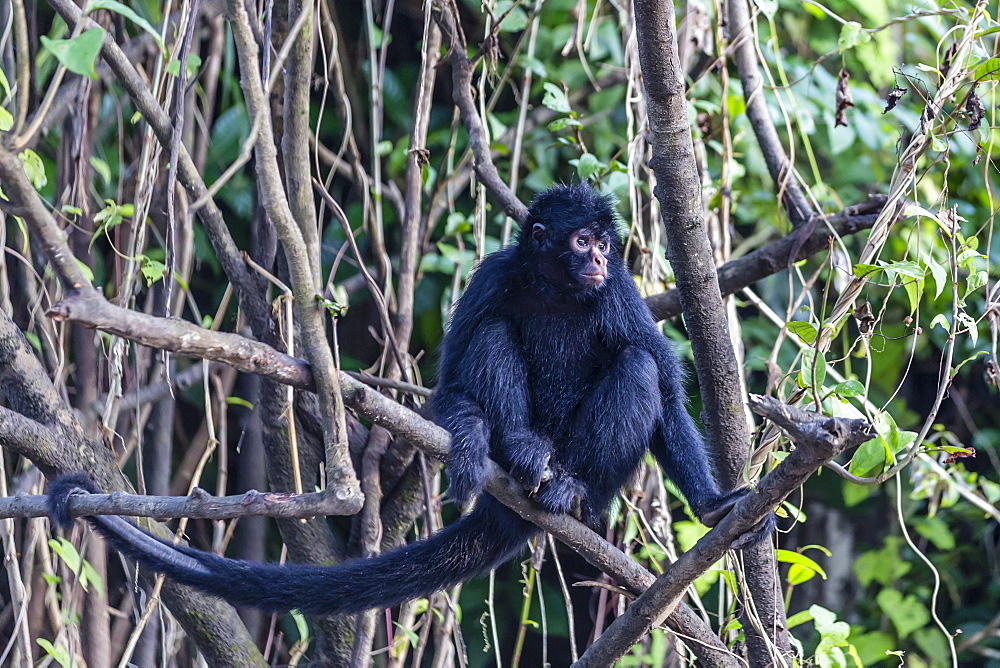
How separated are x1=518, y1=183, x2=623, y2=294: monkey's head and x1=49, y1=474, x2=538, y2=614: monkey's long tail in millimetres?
933

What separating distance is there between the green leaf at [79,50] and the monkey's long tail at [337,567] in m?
1.11

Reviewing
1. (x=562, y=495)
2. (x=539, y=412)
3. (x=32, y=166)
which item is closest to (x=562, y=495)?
(x=562, y=495)

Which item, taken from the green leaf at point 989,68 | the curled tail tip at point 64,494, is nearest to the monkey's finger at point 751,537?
the green leaf at point 989,68

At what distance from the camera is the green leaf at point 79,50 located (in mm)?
1580

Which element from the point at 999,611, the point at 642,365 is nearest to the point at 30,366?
the point at 642,365

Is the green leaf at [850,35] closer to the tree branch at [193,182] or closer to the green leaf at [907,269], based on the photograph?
the green leaf at [907,269]

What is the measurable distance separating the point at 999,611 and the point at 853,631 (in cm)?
113

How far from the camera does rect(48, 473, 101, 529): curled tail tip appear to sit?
2.20 meters

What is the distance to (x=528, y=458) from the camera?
3.05 m

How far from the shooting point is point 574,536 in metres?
2.79

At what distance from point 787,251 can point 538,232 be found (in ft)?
3.14

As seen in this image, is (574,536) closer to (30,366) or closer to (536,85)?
(30,366)

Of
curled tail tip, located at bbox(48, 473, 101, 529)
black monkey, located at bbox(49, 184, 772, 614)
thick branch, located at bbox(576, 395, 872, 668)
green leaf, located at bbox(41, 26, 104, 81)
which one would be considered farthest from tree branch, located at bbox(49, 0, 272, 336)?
thick branch, located at bbox(576, 395, 872, 668)

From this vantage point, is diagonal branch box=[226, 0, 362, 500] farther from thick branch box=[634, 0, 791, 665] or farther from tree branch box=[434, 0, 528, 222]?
tree branch box=[434, 0, 528, 222]
